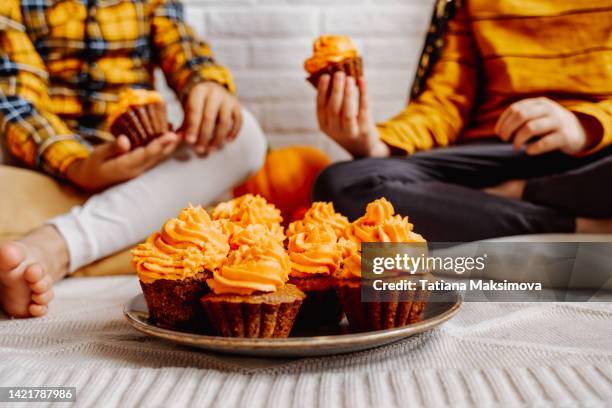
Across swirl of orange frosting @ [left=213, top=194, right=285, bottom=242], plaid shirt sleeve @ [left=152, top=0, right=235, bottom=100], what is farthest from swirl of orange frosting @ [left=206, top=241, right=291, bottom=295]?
plaid shirt sleeve @ [left=152, top=0, right=235, bottom=100]

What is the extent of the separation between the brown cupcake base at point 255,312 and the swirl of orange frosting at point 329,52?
67 centimetres

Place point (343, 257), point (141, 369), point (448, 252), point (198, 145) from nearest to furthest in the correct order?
point (141, 369)
point (343, 257)
point (448, 252)
point (198, 145)

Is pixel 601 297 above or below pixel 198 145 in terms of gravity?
below

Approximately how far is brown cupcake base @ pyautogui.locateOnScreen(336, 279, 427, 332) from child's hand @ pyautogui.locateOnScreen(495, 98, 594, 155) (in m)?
0.55

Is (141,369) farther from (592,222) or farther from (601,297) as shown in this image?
(592,222)

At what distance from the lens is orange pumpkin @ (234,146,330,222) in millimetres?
1627

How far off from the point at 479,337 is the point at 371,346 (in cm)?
18

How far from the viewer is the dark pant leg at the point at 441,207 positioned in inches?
44.3

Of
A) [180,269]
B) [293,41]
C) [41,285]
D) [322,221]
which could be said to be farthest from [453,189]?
[293,41]

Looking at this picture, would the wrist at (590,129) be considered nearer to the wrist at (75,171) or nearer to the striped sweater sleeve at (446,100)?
the striped sweater sleeve at (446,100)

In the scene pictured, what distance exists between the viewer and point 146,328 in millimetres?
662

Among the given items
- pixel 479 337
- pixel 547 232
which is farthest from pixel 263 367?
pixel 547 232

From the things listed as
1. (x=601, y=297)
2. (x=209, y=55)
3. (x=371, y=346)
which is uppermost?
(x=209, y=55)

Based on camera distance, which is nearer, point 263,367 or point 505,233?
point 263,367
